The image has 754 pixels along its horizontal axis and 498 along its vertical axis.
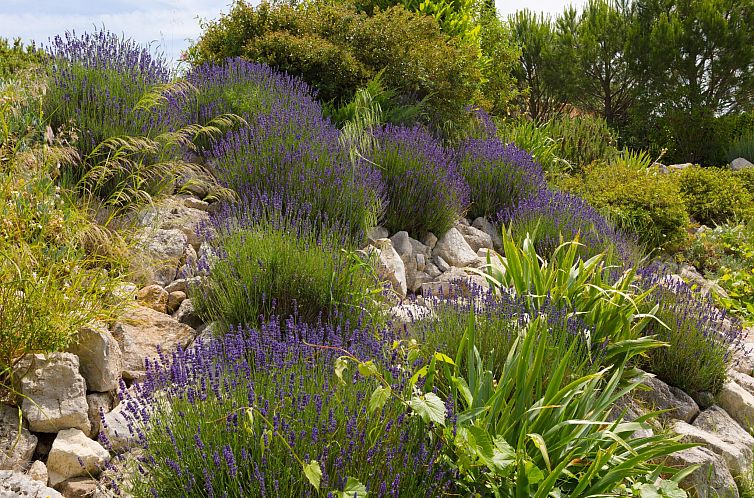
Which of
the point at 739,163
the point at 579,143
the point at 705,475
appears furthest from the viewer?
the point at 739,163

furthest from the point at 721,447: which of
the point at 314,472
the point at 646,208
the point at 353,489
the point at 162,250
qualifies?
the point at 646,208

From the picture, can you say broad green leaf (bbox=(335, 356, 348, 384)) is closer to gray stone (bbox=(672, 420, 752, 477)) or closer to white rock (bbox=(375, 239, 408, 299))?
white rock (bbox=(375, 239, 408, 299))

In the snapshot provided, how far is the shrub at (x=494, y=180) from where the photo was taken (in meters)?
6.69

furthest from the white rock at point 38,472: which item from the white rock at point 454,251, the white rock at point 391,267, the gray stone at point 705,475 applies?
the white rock at point 454,251

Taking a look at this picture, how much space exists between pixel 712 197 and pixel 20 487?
9.10 m

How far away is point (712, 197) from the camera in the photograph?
9156 millimetres

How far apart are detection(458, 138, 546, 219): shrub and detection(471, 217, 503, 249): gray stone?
0.49ft

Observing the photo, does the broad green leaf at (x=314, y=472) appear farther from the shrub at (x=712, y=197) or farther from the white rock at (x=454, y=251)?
the shrub at (x=712, y=197)

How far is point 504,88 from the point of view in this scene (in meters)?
11.1

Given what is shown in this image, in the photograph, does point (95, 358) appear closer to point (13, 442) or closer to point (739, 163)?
point (13, 442)

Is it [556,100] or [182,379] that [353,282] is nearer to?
[182,379]

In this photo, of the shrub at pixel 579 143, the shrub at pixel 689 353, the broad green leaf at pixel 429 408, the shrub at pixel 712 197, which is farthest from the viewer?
the shrub at pixel 579 143

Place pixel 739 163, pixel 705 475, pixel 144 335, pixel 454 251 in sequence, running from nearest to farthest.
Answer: pixel 144 335 → pixel 705 475 → pixel 454 251 → pixel 739 163

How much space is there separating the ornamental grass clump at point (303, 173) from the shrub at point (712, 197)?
572 cm
